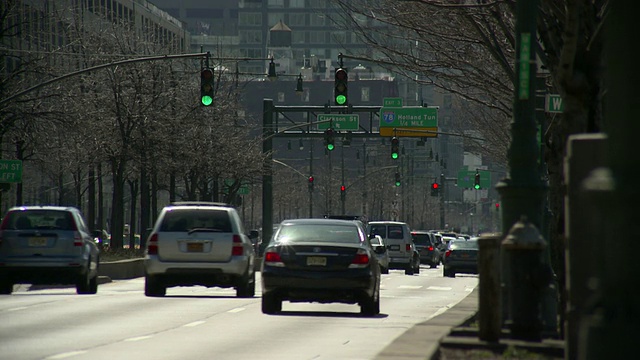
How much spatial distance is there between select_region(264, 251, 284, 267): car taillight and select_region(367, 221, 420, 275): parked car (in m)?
30.5

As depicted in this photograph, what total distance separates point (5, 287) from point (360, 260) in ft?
30.4

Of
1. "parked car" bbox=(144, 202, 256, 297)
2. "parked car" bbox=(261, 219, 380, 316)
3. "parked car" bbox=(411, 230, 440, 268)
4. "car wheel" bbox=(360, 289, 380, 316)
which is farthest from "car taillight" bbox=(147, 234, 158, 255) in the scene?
"parked car" bbox=(411, 230, 440, 268)

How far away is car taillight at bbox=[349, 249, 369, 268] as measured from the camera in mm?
20797

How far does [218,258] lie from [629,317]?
21.5 m

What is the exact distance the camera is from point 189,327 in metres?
17.9

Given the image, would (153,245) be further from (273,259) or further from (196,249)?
(273,259)

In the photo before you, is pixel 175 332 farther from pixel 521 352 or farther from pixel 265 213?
pixel 265 213

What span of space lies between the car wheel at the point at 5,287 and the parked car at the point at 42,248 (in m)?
0.02

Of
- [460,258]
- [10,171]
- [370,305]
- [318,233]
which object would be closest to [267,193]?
[460,258]

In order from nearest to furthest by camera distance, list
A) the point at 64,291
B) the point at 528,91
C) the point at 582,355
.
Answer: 1. the point at 582,355
2. the point at 528,91
3. the point at 64,291

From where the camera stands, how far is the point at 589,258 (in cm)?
447

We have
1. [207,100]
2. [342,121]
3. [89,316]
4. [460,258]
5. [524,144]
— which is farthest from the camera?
[342,121]

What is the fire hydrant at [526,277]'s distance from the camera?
9.91 metres

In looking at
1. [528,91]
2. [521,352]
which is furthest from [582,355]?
[528,91]
